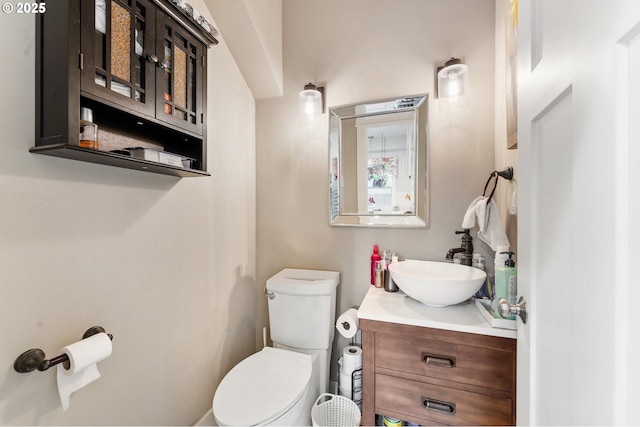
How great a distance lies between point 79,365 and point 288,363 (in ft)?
2.81

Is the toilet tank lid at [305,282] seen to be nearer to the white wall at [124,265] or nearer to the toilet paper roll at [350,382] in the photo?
the white wall at [124,265]

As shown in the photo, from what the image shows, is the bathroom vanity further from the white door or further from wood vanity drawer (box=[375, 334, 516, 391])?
the white door

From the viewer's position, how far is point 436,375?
3.51 feet

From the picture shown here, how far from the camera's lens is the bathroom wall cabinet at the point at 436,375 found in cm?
100

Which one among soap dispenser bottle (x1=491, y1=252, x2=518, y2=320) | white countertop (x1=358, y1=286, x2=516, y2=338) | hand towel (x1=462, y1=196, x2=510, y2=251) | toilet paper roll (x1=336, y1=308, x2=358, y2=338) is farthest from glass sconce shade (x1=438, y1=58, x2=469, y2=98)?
toilet paper roll (x1=336, y1=308, x2=358, y2=338)

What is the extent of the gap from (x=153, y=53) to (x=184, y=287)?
3.33 ft

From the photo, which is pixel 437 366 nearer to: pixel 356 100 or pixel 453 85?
pixel 453 85

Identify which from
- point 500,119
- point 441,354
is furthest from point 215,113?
point 441,354

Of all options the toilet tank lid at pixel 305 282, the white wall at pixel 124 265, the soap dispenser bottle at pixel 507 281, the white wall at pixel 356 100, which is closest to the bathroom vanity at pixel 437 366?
the soap dispenser bottle at pixel 507 281

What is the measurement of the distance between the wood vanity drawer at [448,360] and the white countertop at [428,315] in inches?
2.7

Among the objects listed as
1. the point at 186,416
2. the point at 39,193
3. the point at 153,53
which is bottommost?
the point at 186,416

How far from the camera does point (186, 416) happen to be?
134cm

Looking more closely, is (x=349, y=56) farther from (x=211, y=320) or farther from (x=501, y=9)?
(x=211, y=320)

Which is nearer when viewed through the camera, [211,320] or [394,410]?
[394,410]
